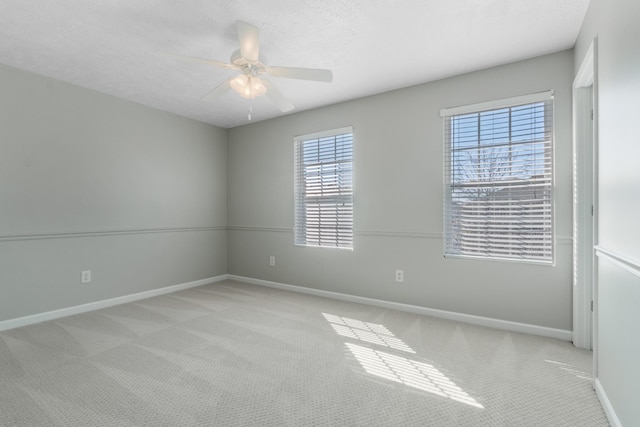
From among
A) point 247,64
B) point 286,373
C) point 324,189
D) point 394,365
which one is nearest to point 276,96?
point 247,64

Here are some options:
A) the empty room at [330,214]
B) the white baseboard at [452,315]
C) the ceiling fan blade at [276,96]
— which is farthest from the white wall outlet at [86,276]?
the ceiling fan blade at [276,96]

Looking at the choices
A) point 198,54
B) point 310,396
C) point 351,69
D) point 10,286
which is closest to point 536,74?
point 351,69

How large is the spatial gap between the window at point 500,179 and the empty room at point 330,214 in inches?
0.7

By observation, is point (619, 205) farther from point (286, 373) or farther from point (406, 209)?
point (286, 373)

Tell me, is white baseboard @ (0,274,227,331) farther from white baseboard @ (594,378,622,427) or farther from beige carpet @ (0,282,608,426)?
white baseboard @ (594,378,622,427)

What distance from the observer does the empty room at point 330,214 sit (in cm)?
172

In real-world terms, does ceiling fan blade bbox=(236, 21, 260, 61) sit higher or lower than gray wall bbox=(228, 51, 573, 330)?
higher

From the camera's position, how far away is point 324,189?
4.04 metres

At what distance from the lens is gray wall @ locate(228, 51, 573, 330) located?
264 centimetres

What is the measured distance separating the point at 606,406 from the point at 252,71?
294cm

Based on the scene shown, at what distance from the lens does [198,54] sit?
2.61m

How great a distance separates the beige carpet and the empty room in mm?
18

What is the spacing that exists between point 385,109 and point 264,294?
8.91ft

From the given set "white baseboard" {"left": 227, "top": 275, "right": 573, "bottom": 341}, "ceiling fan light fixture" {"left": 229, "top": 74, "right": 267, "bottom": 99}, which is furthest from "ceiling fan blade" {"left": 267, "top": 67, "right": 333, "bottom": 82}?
"white baseboard" {"left": 227, "top": 275, "right": 573, "bottom": 341}
